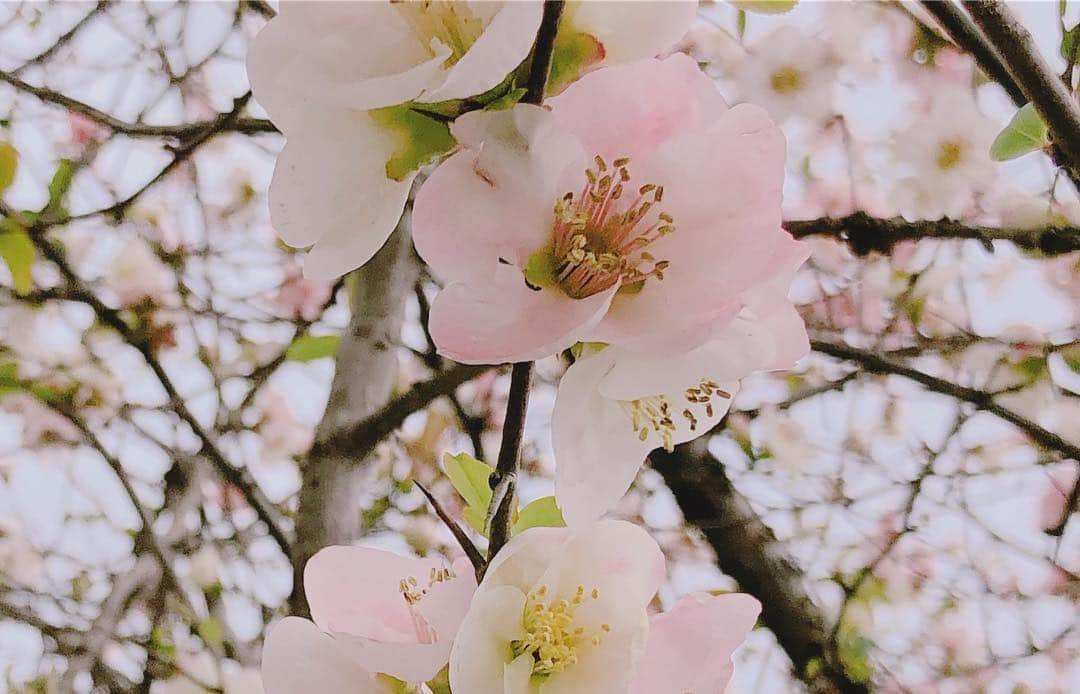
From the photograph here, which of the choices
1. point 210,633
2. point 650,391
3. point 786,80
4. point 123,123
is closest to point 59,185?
point 123,123

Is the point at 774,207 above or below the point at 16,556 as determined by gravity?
above

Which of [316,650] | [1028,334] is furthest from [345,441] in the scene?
[1028,334]

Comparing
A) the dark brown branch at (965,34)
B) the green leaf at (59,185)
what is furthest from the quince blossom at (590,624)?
the green leaf at (59,185)

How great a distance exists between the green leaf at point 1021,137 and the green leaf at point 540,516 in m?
0.30

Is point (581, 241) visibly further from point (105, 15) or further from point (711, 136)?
point (105, 15)

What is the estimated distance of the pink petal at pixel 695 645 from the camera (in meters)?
0.26

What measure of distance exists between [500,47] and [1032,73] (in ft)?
0.72

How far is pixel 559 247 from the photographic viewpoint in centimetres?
26

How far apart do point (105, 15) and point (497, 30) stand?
151cm

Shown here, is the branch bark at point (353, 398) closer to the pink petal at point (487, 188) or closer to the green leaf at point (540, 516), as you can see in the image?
the green leaf at point (540, 516)

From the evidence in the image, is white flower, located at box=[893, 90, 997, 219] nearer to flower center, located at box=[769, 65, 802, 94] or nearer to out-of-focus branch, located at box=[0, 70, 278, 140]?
flower center, located at box=[769, 65, 802, 94]

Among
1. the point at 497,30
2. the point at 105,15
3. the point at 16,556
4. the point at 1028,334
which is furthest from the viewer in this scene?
the point at 16,556

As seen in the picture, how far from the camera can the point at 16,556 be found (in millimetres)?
1915

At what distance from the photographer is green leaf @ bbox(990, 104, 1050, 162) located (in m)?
0.43
